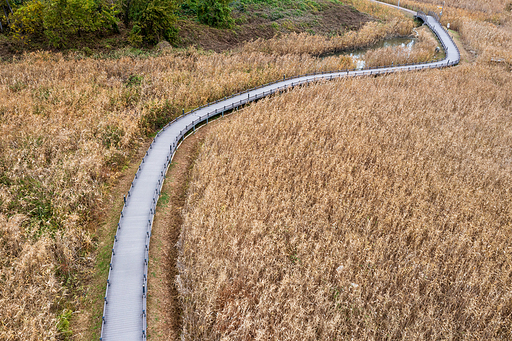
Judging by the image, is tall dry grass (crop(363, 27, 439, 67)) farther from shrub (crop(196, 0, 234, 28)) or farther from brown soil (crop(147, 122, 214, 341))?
brown soil (crop(147, 122, 214, 341))

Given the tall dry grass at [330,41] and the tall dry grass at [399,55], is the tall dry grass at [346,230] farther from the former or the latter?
the tall dry grass at [330,41]

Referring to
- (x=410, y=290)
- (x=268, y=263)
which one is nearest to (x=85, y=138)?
(x=268, y=263)

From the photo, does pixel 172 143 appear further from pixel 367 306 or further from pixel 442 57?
pixel 442 57

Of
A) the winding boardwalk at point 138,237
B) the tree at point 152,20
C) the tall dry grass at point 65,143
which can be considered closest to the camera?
the winding boardwalk at point 138,237

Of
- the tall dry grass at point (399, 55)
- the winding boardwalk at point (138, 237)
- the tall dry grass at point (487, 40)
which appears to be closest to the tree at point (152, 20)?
the winding boardwalk at point (138, 237)

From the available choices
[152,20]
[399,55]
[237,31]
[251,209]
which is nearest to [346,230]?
[251,209]

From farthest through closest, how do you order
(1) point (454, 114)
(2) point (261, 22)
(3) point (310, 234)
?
(2) point (261, 22), (1) point (454, 114), (3) point (310, 234)

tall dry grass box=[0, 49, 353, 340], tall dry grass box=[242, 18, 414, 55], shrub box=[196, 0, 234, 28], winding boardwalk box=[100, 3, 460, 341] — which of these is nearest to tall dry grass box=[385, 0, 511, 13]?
tall dry grass box=[242, 18, 414, 55]
